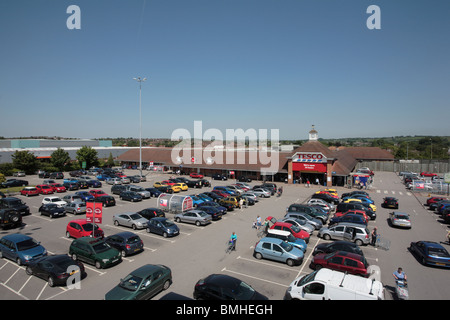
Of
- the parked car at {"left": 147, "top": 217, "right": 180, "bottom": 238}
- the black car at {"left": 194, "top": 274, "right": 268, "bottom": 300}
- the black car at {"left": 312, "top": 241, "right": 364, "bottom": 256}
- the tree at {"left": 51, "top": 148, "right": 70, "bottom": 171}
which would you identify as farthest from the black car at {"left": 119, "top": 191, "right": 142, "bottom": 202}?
the tree at {"left": 51, "top": 148, "right": 70, "bottom": 171}

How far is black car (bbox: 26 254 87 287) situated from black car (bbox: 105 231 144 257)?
2.62 meters

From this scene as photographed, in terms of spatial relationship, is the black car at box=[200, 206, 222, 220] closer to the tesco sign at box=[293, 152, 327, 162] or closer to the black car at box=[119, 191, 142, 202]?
the black car at box=[119, 191, 142, 202]

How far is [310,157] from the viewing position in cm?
4475

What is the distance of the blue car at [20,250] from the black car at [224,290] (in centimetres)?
1004

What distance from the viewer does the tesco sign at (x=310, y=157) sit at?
43.7m

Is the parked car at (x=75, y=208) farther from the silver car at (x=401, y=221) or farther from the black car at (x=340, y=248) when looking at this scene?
the silver car at (x=401, y=221)

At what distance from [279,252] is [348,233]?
6313mm

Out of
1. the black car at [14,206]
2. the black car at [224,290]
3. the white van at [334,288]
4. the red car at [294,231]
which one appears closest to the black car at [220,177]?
the black car at [14,206]

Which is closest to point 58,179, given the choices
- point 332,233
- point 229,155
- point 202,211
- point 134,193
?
point 134,193

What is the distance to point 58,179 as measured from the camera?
165 ft

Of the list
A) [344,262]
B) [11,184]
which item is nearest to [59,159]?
[11,184]

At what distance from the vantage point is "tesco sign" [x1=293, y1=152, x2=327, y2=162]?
43719mm
